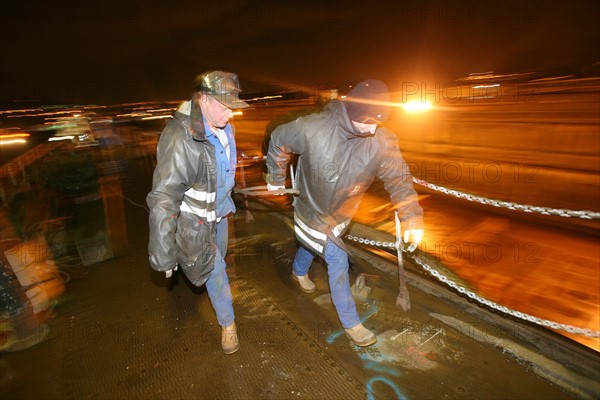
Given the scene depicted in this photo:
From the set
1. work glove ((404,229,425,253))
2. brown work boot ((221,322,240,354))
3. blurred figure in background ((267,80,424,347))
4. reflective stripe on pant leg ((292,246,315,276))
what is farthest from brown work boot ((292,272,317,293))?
work glove ((404,229,425,253))

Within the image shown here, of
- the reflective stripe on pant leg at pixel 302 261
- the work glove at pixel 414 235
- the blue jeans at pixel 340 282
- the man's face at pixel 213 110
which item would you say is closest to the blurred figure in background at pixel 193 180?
the man's face at pixel 213 110

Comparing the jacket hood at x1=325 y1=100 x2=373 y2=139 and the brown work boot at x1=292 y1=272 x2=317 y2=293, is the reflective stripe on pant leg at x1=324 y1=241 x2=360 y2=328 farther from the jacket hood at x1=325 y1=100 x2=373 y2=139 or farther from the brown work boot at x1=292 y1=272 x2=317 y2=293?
the jacket hood at x1=325 y1=100 x2=373 y2=139

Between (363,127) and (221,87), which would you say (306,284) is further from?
(221,87)

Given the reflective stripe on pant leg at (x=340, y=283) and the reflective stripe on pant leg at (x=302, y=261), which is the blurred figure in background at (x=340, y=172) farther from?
the reflective stripe on pant leg at (x=302, y=261)

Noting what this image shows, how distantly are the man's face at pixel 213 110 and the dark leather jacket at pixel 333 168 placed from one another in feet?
1.80

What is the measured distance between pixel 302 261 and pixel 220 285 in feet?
3.49

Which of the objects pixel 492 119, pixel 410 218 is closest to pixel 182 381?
pixel 410 218

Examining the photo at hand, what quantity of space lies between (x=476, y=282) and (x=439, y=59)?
23.3 metres

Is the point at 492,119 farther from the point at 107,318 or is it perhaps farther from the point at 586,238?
the point at 107,318

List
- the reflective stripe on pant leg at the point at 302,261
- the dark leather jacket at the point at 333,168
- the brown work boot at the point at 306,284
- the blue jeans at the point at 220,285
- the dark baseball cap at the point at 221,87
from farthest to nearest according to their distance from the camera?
1. the brown work boot at the point at 306,284
2. the reflective stripe on pant leg at the point at 302,261
3. the blue jeans at the point at 220,285
4. the dark leather jacket at the point at 333,168
5. the dark baseball cap at the point at 221,87

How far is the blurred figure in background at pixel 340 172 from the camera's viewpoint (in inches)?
92.0

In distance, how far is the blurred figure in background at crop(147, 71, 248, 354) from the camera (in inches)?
80.8

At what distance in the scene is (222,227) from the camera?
277 cm

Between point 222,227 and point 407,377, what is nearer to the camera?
point 407,377
